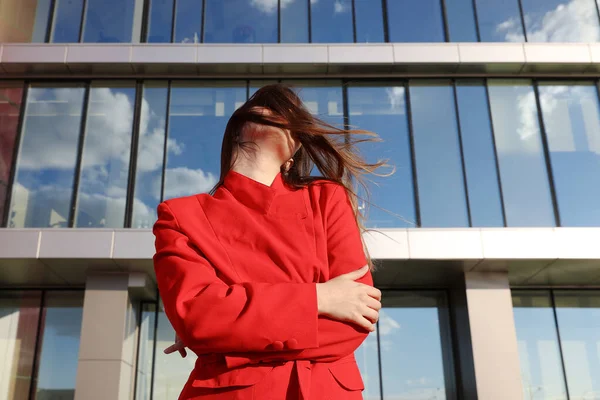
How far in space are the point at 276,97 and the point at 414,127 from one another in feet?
36.9

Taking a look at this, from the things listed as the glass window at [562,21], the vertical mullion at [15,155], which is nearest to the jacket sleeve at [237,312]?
the vertical mullion at [15,155]

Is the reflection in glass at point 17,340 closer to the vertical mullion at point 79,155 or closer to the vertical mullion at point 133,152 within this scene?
the vertical mullion at point 79,155

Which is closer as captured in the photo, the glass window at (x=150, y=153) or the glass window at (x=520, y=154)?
the glass window at (x=150, y=153)

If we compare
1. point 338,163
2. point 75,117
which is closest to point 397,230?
point 75,117

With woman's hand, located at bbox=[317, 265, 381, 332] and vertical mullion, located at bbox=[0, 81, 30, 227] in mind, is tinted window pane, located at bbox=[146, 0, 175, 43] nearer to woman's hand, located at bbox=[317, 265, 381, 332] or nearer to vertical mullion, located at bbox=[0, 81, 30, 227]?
vertical mullion, located at bbox=[0, 81, 30, 227]

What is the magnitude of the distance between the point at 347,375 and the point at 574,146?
495 inches

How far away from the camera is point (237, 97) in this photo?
1270 centimetres

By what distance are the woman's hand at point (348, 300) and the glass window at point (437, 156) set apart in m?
10.4

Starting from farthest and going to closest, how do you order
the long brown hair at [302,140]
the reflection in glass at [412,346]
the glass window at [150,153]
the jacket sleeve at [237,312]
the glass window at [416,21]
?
the glass window at [416,21], the reflection in glass at [412,346], the glass window at [150,153], the long brown hair at [302,140], the jacket sleeve at [237,312]

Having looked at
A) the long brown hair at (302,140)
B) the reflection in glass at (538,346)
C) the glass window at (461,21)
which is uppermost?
the glass window at (461,21)

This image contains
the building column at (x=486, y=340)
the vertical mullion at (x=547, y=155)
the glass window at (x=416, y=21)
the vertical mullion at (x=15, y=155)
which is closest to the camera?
the building column at (x=486, y=340)

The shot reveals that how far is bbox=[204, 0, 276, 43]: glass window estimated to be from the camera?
510 inches

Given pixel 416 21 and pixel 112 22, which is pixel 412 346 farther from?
pixel 112 22

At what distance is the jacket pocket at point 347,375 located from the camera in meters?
1.21
